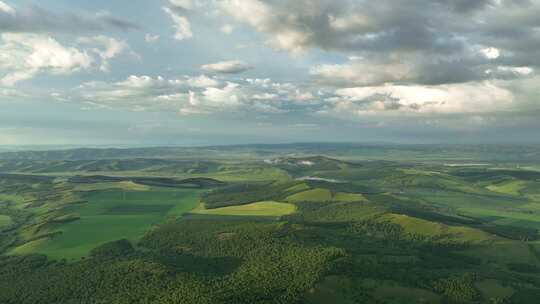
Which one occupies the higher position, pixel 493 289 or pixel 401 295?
pixel 401 295

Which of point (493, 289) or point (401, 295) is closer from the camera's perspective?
point (401, 295)

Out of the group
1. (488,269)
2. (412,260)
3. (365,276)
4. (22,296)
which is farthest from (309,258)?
(22,296)

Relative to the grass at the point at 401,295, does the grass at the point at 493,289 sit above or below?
below

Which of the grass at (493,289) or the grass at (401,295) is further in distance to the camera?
the grass at (493,289)

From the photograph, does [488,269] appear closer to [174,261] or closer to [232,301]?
[232,301]

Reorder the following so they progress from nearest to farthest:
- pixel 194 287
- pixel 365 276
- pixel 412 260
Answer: pixel 194 287 → pixel 365 276 → pixel 412 260

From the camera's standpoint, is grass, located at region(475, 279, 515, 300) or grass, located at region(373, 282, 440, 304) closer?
grass, located at region(373, 282, 440, 304)

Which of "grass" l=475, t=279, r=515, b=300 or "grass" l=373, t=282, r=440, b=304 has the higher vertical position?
"grass" l=373, t=282, r=440, b=304

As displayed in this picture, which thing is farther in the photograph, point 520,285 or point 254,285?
point 520,285

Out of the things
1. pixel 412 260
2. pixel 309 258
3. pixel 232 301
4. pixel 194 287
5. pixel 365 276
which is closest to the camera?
pixel 232 301
